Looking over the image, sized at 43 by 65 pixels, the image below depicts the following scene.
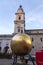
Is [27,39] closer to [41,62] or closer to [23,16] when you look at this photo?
[41,62]

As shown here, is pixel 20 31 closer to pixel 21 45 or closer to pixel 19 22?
pixel 19 22

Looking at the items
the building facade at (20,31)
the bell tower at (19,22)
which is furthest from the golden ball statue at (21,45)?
the bell tower at (19,22)

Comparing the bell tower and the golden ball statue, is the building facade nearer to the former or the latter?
the bell tower

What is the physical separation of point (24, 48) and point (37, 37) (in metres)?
43.4

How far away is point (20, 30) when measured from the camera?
162ft

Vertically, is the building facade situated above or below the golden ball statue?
above

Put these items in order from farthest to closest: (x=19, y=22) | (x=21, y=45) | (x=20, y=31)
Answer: (x=19, y=22), (x=20, y=31), (x=21, y=45)

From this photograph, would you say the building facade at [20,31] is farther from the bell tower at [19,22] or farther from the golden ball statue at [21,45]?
the golden ball statue at [21,45]

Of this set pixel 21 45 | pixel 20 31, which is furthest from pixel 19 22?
pixel 21 45

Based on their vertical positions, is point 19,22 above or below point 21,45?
above

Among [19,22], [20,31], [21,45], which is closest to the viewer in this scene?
[21,45]

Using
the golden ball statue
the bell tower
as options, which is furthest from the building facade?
the golden ball statue

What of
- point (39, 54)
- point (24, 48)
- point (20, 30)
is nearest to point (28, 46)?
point (24, 48)

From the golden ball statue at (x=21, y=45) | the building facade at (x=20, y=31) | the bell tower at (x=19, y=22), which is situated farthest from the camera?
the bell tower at (x=19, y=22)
